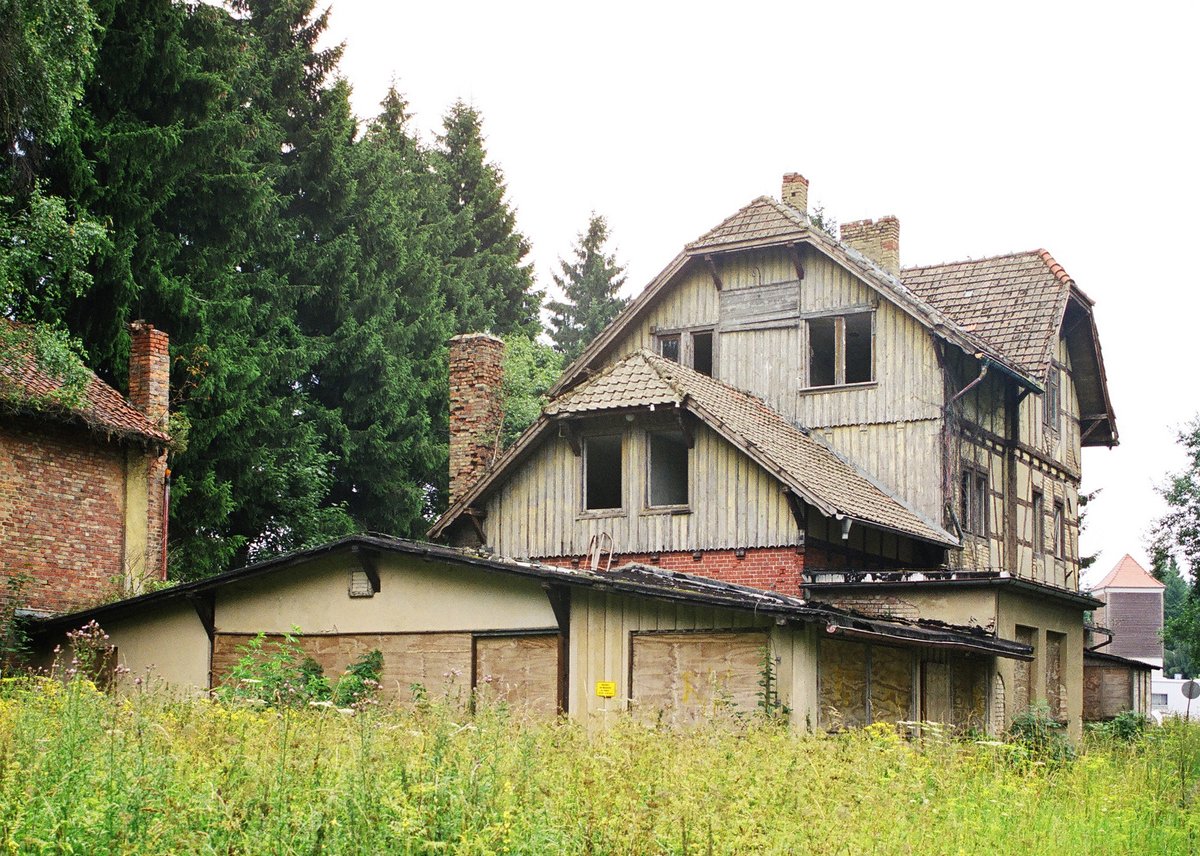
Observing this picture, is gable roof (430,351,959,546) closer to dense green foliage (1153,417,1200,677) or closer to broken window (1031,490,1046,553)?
broken window (1031,490,1046,553)

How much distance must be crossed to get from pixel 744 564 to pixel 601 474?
11.0 feet

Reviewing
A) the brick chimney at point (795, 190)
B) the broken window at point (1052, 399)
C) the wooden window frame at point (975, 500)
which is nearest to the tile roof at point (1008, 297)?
the broken window at point (1052, 399)

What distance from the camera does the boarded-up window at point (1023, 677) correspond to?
71.8 feet

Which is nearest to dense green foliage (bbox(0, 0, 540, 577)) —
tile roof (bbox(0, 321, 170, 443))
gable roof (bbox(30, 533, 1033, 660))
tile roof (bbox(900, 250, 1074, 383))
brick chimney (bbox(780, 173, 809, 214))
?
tile roof (bbox(0, 321, 170, 443))

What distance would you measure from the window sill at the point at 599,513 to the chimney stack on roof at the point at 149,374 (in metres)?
8.03

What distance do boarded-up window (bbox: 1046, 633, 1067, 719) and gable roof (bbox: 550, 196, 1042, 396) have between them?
514 cm

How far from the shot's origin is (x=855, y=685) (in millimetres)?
17484

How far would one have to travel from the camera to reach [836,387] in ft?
85.7

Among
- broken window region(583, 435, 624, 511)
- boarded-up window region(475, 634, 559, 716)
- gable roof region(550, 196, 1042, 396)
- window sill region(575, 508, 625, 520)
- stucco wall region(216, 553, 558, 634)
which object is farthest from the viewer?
gable roof region(550, 196, 1042, 396)

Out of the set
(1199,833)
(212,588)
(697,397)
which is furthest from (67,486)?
(1199,833)

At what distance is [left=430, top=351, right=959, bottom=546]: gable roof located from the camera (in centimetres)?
2202

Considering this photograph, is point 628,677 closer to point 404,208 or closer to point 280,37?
point 280,37

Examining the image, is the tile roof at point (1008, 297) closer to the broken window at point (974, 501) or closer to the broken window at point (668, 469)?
the broken window at point (974, 501)

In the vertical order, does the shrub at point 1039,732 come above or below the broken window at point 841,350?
below
